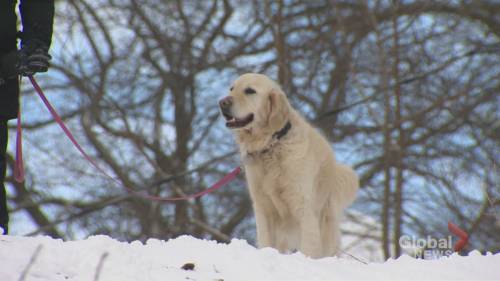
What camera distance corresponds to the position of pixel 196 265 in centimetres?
357

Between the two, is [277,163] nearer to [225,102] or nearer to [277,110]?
[277,110]

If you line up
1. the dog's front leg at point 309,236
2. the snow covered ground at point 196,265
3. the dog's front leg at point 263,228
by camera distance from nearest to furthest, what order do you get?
the snow covered ground at point 196,265
the dog's front leg at point 309,236
the dog's front leg at point 263,228

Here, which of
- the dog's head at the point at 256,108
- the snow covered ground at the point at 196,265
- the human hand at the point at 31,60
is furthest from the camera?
the dog's head at the point at 256,108

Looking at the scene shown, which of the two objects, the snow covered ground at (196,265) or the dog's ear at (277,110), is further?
the dog's ear at (277,110)

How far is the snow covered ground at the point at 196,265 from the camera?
3.25 metres

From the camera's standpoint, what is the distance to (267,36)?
1570cm

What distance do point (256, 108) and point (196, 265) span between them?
86.0 inches

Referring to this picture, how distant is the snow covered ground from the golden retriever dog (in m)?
1.47

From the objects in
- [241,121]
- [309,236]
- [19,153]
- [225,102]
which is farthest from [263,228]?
[19,153]

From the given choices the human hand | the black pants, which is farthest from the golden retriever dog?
the black pants

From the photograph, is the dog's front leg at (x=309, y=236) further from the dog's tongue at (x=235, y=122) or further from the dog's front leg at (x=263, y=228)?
the dog's tongue at (x=235, y=122)

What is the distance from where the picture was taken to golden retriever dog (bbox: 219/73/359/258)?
17.5 feet

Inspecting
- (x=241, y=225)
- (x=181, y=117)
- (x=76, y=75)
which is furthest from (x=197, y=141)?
(x=76, y=75)

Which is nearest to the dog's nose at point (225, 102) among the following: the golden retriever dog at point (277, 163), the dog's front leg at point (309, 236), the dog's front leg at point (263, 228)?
the golden retriever dog at point (277, 163)
